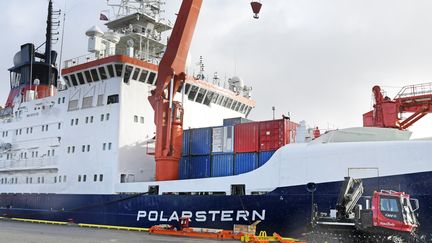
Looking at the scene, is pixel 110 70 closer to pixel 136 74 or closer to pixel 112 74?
pixel 112 74

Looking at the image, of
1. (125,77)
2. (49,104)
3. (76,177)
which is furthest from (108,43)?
(76,177)

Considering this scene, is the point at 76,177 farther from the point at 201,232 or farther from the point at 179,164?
the point at 201,232

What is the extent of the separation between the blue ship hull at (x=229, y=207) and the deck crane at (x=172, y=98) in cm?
153

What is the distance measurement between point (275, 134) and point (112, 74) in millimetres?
9771

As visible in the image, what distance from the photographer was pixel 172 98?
1906 cm

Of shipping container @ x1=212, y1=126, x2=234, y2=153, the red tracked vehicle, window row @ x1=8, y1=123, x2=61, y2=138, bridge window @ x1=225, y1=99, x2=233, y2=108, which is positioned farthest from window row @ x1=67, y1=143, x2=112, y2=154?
the red tracked vehicle

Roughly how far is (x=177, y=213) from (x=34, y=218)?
11.2 meters

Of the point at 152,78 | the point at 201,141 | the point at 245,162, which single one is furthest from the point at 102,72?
the point at 245,162

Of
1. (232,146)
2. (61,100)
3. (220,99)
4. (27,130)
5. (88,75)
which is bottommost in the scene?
(232,146)

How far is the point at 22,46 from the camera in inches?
1220

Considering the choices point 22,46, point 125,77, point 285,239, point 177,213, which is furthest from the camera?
point 22,46

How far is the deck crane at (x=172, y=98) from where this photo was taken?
18422 millimetres

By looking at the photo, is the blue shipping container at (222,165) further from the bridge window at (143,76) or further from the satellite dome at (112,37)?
the satellite dome at (112,37)

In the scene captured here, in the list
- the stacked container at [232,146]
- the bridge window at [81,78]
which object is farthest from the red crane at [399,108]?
the bridge window at [81,78]
